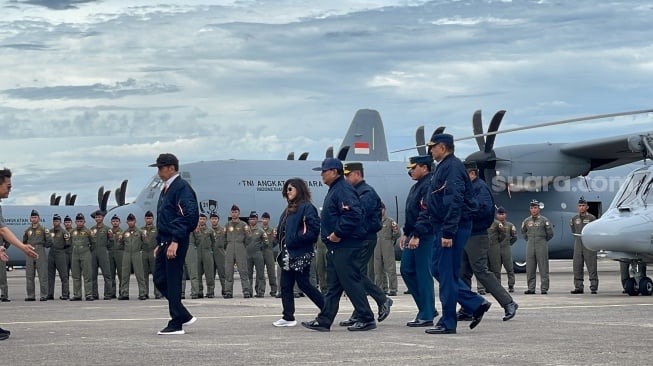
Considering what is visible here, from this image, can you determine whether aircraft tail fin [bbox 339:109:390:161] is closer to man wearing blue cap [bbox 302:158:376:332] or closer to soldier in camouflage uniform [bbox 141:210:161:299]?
soldier in camouflage uniform [bbox 141:210:161:299]

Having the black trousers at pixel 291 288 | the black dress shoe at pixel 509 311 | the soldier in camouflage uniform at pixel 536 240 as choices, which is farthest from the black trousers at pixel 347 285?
the soldier in camouflage uniform at pixel 536 240

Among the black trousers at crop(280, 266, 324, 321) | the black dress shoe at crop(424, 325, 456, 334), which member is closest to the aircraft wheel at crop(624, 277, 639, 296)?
the black trousers at crop(280, 266, 324, 321)

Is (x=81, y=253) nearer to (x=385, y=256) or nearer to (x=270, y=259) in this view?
(x=270, y=259)

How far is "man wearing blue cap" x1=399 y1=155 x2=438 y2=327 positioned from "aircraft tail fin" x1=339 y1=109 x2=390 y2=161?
2595 centimetres

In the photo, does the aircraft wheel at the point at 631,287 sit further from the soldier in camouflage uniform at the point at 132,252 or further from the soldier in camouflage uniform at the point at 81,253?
the soldier in camouflage uniform at the point at 81,253

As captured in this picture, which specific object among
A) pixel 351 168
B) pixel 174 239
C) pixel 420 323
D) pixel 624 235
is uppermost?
pixel 351 168

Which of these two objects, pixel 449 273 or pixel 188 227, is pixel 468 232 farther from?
pixel 188 227

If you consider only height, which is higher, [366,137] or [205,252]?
[366,137]

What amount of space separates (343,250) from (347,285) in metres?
0.34

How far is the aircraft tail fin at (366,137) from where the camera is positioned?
3834 cm

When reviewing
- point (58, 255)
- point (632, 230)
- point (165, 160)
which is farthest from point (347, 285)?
point (58, 255)

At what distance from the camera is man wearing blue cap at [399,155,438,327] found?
11.3 metres

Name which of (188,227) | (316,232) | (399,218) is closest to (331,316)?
(316,232)

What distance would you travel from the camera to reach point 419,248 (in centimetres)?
1155
